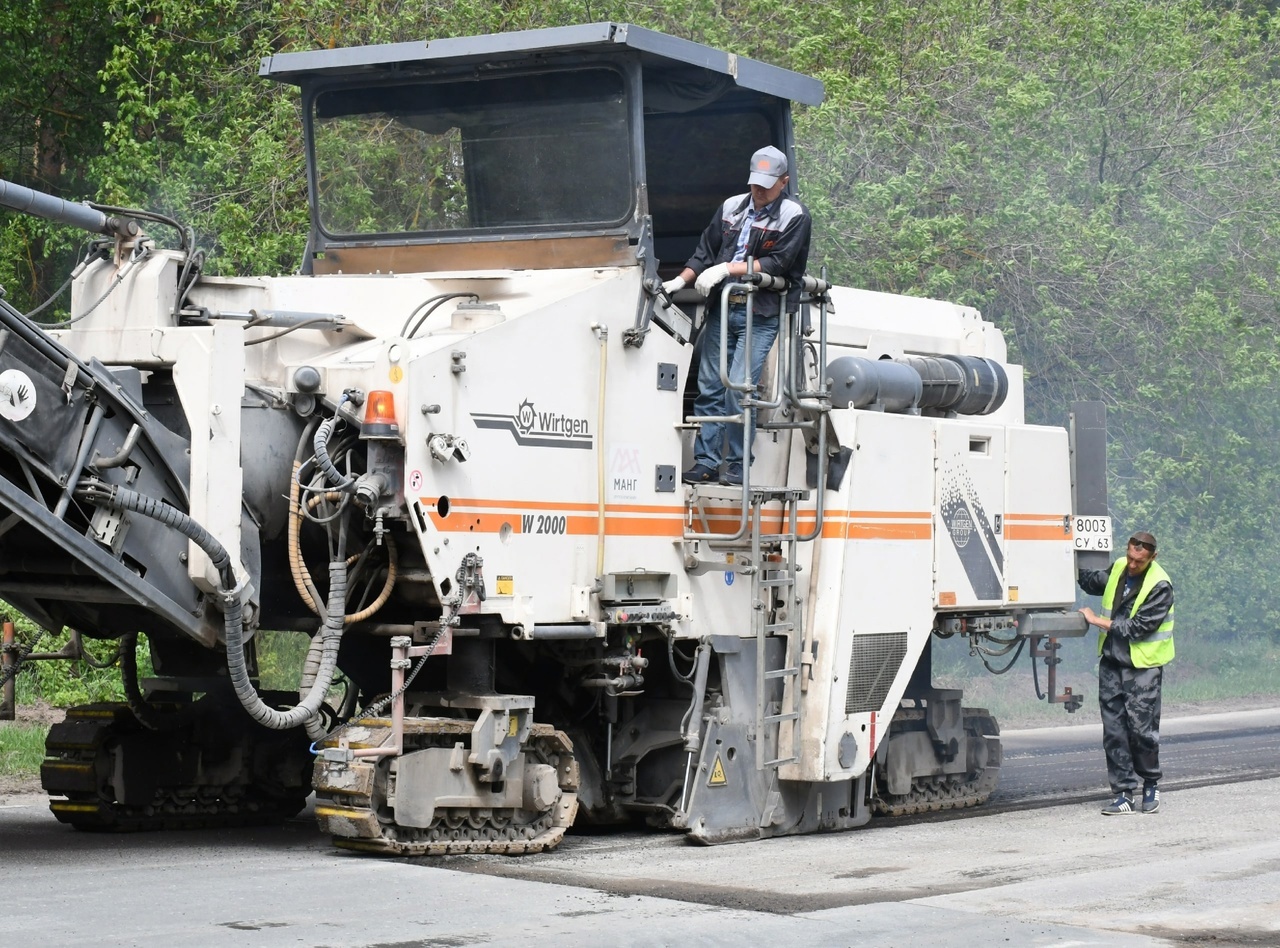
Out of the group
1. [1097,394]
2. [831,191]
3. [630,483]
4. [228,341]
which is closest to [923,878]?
[630,483]

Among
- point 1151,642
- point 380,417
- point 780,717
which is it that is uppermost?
point 380,417

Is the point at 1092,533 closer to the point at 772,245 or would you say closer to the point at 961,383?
the point at 961,383

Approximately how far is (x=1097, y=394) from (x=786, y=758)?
38.8ft

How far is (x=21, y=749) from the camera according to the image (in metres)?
13.2

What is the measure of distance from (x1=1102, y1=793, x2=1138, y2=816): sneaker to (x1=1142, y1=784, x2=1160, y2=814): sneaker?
3.2 inches

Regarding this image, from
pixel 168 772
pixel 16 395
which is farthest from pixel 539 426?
pixel 168 772

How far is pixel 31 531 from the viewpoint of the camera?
8555 mm

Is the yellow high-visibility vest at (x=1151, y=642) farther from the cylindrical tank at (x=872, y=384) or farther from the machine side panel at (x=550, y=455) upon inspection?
the machine side panel at (x=550, y=455)

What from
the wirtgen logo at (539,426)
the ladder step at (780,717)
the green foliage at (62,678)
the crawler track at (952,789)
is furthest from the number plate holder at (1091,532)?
the green foliage at (62,678)

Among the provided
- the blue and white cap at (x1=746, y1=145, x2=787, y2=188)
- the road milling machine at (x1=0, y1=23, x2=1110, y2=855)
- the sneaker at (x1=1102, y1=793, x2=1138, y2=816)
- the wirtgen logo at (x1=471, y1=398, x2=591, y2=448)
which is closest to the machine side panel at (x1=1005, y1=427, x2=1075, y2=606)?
the road milling machine at (x1=0, y1=23, x2=1110, y2=855)

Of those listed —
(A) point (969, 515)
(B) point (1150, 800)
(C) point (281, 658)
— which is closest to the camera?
(A) point (969, 515)

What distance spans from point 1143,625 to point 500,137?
4.70m

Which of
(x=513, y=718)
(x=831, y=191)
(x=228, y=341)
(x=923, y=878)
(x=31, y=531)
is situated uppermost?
(x=831, y=191)

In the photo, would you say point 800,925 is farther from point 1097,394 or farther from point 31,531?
point 1097,394
